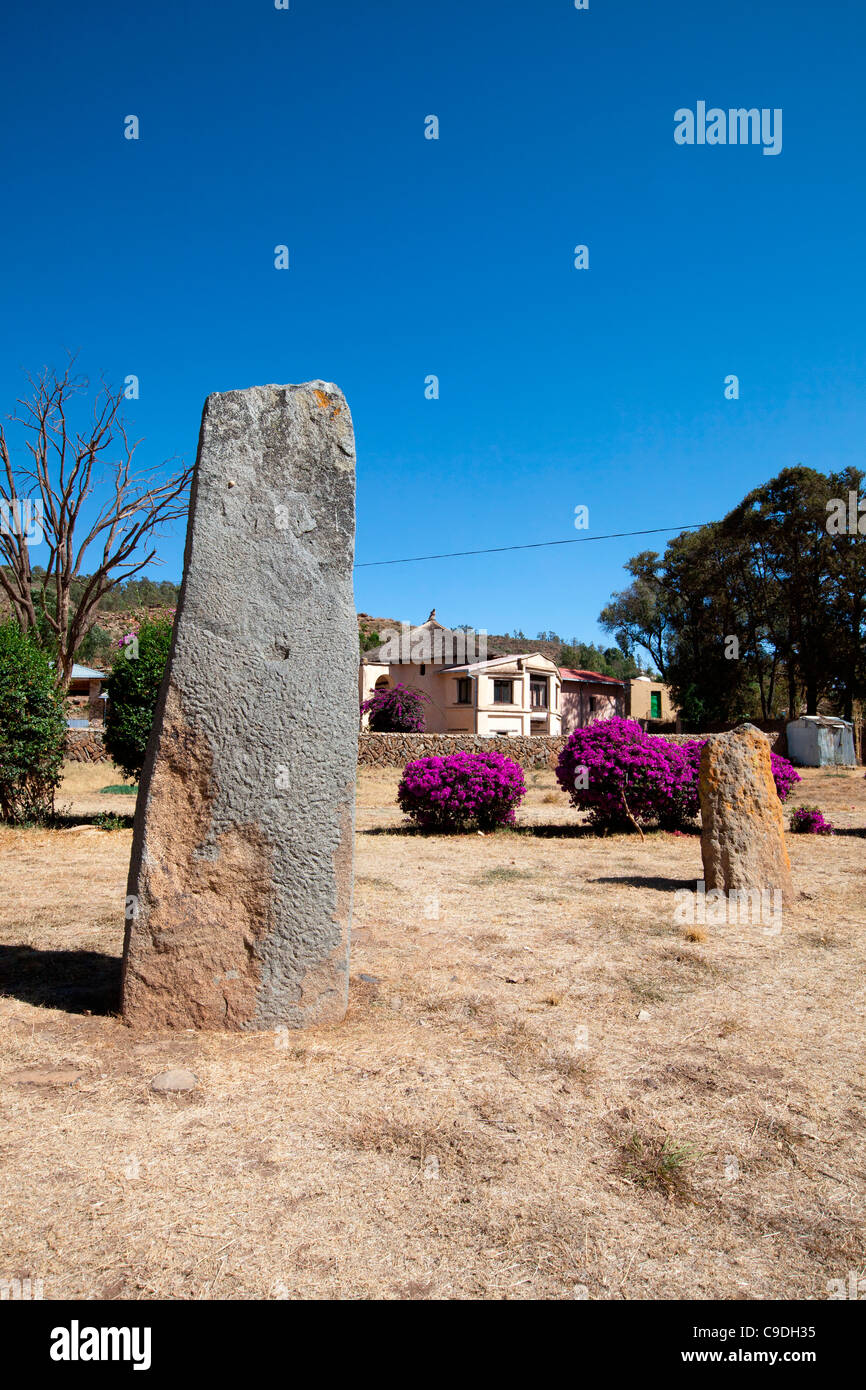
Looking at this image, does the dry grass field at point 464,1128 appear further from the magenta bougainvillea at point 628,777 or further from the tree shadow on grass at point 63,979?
the magenta bougainvillea at point 628,777

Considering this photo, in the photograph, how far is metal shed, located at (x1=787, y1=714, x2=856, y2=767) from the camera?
24.1 meters

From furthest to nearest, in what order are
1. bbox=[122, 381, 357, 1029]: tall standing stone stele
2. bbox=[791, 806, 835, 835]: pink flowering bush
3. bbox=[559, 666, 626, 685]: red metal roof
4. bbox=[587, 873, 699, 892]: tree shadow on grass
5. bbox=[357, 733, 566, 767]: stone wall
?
bbox=[559, 666, 626, 685]: red metal roof, bbox=[357, 733, 566, 767]: stone wall, bbox=[791, 806, 835, 835]: pink flowering bush, bbox=[587, 873, 699, 892]: tree shadow on grass, bbox=[122, 381, 357, 1029]: tall standing stone stele

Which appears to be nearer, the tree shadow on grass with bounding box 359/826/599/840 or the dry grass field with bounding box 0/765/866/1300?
the dry grass field with bounding box 0/765/866/1300

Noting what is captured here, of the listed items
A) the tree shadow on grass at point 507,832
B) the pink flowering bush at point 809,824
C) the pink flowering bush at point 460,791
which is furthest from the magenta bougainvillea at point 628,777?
the pink flowering bush at point 460,791

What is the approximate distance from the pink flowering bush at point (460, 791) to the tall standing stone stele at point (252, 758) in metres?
6.93

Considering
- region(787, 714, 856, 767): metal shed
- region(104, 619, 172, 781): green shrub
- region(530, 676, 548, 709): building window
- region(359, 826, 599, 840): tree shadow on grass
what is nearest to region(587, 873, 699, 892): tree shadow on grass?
region(359, 826, 599, 840): tree shadow on grass

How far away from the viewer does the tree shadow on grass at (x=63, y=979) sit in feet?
13.4

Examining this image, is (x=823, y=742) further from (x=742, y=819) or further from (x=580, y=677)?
(x=742, y=819)

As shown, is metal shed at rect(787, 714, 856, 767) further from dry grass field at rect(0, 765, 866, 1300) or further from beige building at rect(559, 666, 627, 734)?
dry grass field at rect(0, 765, 866, 1300)

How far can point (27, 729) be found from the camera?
32.5 ft

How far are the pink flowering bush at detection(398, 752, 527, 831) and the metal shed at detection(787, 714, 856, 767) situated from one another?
53.1ft

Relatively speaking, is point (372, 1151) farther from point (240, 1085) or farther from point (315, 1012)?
point (315, 1012)
